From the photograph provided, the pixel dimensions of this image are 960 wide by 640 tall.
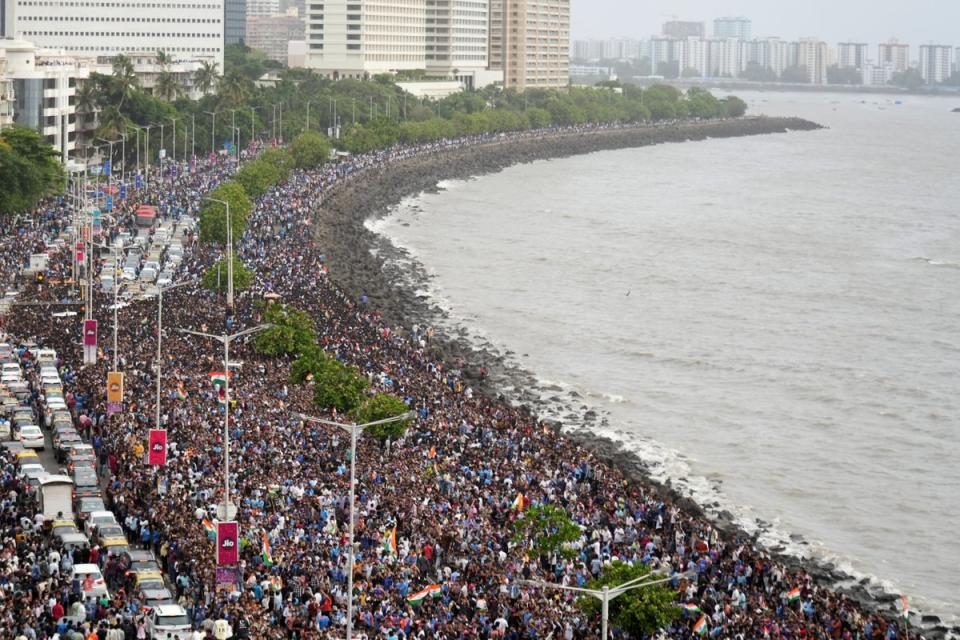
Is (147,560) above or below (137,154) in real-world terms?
below

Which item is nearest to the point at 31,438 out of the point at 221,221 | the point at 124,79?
the point at 221,221

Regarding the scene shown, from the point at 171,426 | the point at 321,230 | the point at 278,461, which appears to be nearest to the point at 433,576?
the point at 278,461

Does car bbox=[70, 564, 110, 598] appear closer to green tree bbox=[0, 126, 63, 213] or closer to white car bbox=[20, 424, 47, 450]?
white car bbox=[20, 424, 47, 450]

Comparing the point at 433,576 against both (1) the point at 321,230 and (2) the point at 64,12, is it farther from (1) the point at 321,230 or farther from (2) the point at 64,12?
(2) the point at 64,12

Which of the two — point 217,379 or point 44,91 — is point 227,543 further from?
point 44,91

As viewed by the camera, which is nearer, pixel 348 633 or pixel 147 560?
pixel 348 633
